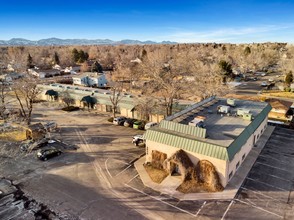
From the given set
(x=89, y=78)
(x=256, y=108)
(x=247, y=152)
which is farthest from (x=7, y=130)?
(x=89, y=78)

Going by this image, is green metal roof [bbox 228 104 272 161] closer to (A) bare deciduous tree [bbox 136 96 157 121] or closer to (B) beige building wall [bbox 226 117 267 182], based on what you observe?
(B) beige building wall [bbox 226 117 267 182]

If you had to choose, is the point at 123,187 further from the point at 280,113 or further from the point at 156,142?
the point at 280,113

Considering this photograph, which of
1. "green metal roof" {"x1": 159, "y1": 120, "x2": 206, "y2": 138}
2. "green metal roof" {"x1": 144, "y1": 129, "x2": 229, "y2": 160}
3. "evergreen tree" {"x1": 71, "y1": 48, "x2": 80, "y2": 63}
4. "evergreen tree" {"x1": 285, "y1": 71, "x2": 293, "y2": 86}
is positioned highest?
"evergreen tree" {"x1": 71, "y1": 48, "x2": 80, "y2": 63}

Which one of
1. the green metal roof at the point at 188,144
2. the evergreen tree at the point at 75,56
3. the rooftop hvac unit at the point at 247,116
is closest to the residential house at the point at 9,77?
the evergreen tree at the point at 75,56

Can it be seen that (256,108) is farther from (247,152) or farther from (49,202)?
(49,202)

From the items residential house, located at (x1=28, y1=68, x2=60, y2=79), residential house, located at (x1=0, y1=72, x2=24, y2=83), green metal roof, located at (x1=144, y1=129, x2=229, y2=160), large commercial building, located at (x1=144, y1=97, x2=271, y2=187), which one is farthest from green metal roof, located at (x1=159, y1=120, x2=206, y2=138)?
residential house, located at (x1=28, y1=68, x2=60, y2=79)

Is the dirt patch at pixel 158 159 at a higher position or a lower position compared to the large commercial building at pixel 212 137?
lower

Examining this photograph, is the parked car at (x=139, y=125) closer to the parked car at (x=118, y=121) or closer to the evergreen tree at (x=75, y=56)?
the parked car at (x=118, y=121)
